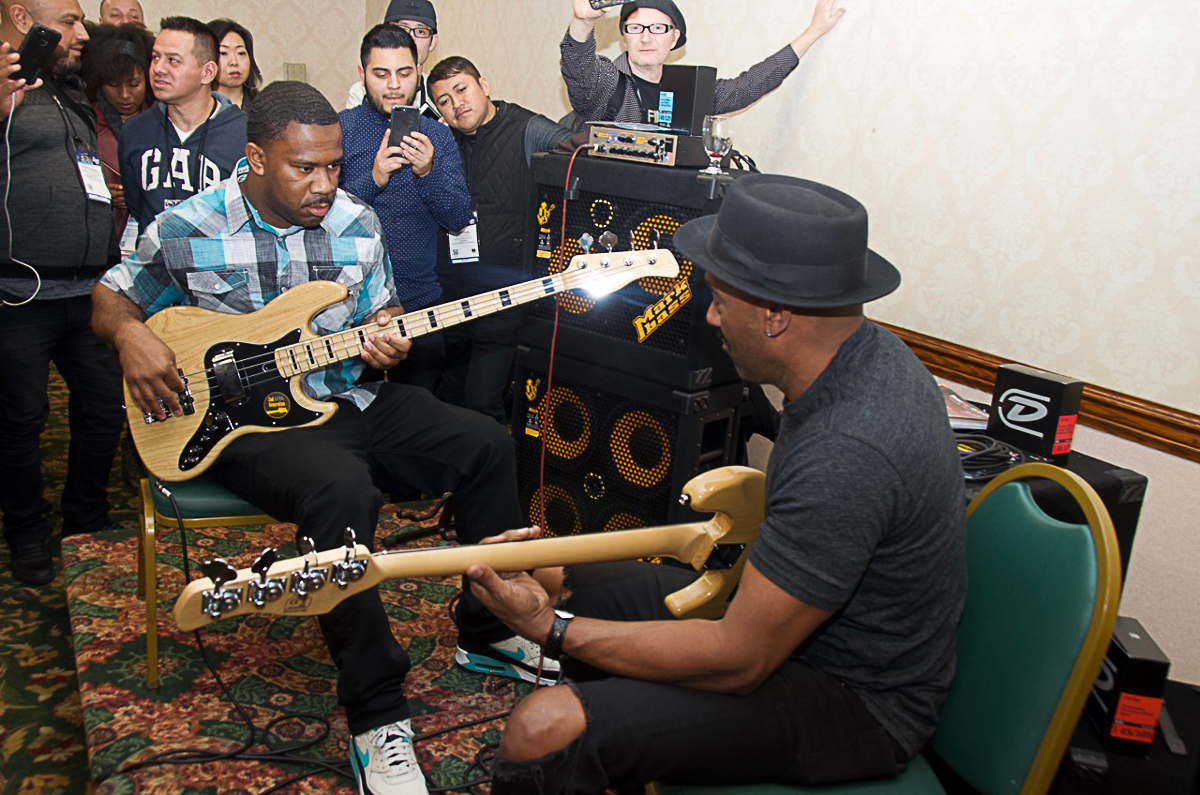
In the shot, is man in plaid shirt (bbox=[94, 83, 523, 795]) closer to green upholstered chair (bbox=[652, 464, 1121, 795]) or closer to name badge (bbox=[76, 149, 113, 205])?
name badge (bbox=[76, 149, 113, 205])

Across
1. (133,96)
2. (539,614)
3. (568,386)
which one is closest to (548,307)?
(568,386)

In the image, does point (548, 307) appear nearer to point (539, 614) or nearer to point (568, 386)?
point (568, 386)

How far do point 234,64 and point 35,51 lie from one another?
5.55 feet

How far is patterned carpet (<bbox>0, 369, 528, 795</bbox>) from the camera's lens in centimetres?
186

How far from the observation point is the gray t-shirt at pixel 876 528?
1199mm

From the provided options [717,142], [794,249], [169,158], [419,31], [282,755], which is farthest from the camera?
[419,31]

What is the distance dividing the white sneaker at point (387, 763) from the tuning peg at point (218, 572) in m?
0.69

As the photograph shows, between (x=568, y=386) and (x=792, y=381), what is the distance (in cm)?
125

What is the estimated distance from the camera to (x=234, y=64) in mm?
4125

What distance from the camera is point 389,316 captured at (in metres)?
2.22

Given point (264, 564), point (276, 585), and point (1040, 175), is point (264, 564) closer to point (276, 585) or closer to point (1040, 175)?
point (276, 585)

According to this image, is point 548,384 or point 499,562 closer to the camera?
point 499,562

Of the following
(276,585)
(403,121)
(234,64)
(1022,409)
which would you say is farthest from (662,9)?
(276,585)

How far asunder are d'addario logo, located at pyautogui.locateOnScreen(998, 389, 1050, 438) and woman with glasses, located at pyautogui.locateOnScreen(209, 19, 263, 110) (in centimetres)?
349
